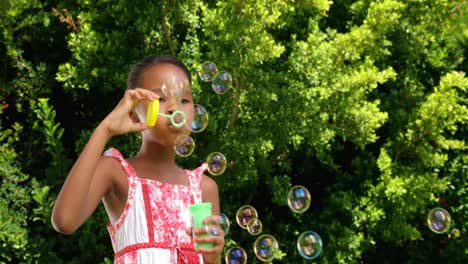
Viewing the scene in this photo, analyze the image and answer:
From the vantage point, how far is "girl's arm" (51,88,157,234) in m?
2.55

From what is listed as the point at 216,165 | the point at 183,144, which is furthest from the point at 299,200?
the point at 183,144

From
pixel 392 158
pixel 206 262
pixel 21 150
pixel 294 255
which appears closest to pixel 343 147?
pixel 392 158

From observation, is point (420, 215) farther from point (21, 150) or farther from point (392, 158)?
point (21, 150)

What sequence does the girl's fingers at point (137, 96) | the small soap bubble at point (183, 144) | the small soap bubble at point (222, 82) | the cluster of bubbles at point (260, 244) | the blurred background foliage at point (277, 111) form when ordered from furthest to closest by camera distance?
1. the blurred background foliage at point (277, 111)
2. the small soap bubble at point (222, 82)
3. the cluster of bubbles at point (260, 244)
4. the small soap bubble at point (183, 144)
5. the girl's fingers at point (137, 96)

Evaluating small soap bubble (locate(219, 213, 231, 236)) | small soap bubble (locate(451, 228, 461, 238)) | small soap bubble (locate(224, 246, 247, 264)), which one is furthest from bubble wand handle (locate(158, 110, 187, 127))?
small soap bubble (locate(451, 228, 461, 238))

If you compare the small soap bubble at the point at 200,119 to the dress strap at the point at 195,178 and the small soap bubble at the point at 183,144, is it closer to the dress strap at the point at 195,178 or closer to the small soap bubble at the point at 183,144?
the small soap bubble at the point at 183,144

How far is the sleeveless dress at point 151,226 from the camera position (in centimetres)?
270

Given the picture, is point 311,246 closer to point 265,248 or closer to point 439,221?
point 265,248

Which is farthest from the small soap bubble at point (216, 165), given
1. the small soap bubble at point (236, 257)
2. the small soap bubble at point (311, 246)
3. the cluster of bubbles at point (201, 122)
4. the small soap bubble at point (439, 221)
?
the small soap bubble at point (439, 221)

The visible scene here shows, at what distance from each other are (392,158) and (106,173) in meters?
3.75

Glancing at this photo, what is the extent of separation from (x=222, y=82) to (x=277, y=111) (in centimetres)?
135

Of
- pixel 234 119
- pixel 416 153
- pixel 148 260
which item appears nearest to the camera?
pixel 148 260

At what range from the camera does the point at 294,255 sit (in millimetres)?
5801

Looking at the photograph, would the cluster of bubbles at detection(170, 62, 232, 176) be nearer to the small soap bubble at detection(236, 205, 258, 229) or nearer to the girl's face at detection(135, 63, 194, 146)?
the girl's face at detection(135, 63, 194, 146)
